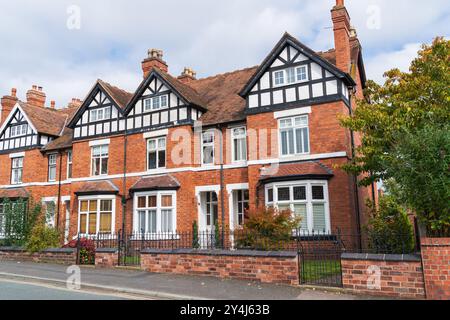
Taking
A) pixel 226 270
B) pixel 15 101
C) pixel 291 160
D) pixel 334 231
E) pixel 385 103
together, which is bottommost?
pixel 226 270

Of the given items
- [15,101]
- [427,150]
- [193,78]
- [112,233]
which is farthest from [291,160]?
[15,101]

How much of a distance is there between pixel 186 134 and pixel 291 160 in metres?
5.74

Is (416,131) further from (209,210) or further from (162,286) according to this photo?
(209,210)

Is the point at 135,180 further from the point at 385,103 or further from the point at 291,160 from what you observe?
the point at 385,103

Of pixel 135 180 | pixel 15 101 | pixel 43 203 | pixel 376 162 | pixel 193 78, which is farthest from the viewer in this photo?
pixel 15 101

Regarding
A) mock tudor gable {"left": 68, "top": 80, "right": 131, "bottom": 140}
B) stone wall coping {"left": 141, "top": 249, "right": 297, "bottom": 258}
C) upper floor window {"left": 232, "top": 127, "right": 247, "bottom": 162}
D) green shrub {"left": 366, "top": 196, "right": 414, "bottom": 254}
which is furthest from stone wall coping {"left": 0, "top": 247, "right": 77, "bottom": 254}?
green shrub {"left": 366, "top": 196, "right": 414, "bottom": 254}

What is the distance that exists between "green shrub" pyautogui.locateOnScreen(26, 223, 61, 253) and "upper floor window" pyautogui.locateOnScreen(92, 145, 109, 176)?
5.45 meters

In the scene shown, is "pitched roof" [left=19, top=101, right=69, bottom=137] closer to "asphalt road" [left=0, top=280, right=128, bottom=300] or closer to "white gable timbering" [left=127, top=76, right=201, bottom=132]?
"white gable timbering" [left=127, top=76, right=201, bottom=132]

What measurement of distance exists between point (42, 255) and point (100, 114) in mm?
9177

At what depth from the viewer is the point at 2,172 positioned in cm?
2647

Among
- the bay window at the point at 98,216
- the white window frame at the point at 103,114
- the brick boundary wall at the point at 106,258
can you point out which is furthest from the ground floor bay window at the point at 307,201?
the white window frame at the point at 103,114

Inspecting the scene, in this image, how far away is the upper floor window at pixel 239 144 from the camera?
61.2ft

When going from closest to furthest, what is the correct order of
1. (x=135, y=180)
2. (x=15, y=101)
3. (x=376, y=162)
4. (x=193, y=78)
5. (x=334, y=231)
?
(x=376, y=162), (x=334, y=231), (x=135, y=180), (x=193, y=78), (x=15, y=101)

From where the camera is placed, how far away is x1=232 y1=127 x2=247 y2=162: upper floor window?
18656 mm
